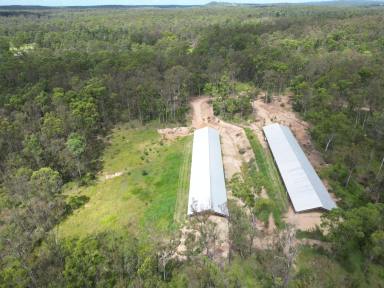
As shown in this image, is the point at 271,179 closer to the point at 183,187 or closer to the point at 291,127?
the point at 183,187

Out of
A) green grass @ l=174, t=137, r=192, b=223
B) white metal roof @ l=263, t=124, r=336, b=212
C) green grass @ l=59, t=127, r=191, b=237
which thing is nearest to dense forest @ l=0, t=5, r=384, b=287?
green grass @ l=59, t=127, r=191, b=237

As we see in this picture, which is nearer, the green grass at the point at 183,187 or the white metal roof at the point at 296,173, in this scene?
the white metal roof at the point at 296,173

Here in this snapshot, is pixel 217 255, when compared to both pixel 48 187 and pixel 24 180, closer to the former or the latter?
pixel 48 187

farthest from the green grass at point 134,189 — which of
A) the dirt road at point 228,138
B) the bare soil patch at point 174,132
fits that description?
the dirt road at point 228,138

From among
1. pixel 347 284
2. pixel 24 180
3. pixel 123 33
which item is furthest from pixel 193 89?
pixel 123 33

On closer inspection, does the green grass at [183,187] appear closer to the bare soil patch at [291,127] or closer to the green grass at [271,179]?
the green grass at [271,179]
